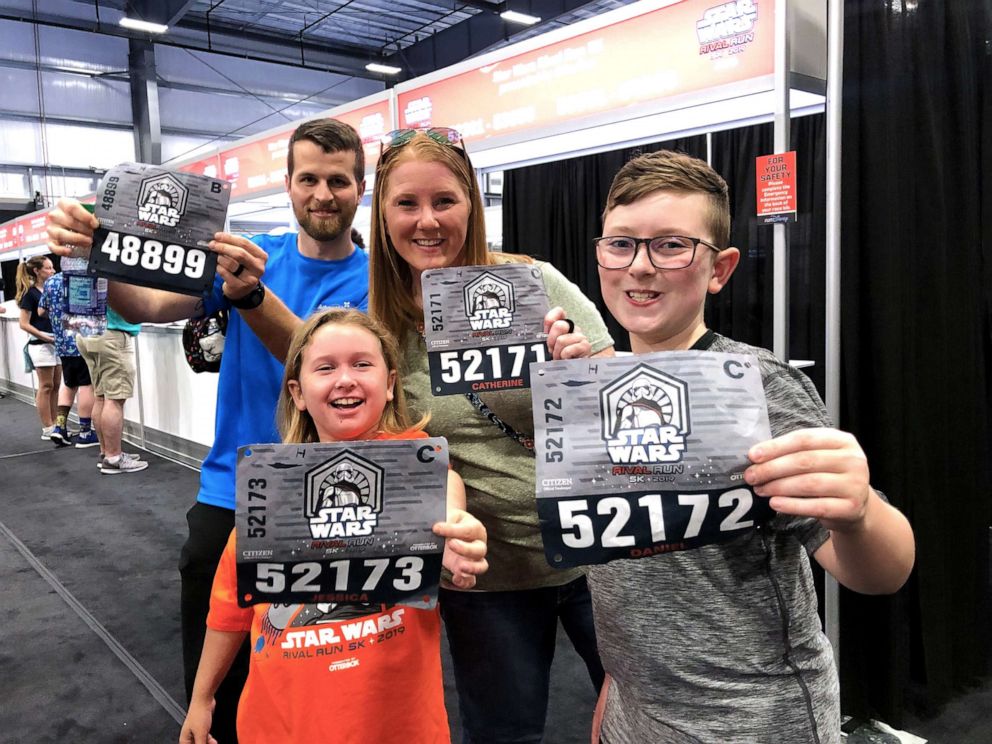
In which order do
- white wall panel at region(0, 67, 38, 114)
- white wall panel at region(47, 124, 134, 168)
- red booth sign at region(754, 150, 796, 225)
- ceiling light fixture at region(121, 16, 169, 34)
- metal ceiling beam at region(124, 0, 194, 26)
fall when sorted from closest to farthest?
red booth sign at region(754, 150, 796, 225) < ceiling light fixture at region(121, 16, 169, 34) < metal ceiling beam at region(124, 0, 194, 26) < white wall panel at region(0, 67, 38, 114) < white wall panel at region(47, 124, 134, 168)

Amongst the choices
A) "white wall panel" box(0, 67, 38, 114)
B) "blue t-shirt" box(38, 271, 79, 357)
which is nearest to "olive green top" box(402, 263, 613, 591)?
"blue t-shirt" box(38, 271, 79, 357)

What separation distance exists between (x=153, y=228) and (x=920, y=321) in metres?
2.13

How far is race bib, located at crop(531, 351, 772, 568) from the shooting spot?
2.57 feet

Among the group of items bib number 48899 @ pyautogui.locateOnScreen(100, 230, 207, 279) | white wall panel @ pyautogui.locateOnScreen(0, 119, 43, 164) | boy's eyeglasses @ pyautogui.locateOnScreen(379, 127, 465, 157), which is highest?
white wall panel @ pyautogui.locateOnScreen(0, 119, 43, 164)

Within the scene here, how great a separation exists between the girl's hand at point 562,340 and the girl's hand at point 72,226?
0.81 meters

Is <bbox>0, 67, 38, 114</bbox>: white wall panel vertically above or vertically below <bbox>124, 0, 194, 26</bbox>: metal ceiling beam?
below

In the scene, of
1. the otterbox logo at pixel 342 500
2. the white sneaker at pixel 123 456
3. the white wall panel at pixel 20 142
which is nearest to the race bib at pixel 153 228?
the otterbox logo at pixel 342 500

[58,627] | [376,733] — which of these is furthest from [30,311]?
[376,733]

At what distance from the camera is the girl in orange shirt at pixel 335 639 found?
1112 mm

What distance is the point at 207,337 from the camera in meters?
1.53

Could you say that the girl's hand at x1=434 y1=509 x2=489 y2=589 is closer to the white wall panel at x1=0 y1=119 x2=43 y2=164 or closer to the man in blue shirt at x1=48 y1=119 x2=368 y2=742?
the man in blue shirt at x1=48 y1=119 x2=368 y2=742

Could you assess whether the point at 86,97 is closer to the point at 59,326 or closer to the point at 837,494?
the point at 59,326

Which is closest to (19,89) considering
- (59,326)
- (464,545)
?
(59,326)

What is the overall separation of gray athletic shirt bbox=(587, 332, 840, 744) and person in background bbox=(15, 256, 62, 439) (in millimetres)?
7239
